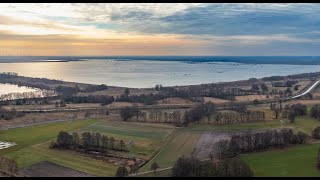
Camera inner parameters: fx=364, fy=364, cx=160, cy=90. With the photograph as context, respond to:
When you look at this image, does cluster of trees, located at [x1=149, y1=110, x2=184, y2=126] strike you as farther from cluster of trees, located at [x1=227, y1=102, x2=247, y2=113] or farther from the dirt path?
cluster of trees, located at [x1=227, y1=102, x2=247, y2=113]

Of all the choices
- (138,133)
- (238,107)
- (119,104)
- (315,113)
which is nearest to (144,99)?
(119,104)

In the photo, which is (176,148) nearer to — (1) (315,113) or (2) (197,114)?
(2) (197,114)

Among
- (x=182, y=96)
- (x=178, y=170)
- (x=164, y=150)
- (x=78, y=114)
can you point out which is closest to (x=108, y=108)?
(x=78, y=114)

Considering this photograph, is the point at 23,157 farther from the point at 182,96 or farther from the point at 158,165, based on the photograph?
the point at 182,96

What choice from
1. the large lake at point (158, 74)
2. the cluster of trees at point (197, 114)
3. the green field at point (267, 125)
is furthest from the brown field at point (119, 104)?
the large lake at point (158, 74)

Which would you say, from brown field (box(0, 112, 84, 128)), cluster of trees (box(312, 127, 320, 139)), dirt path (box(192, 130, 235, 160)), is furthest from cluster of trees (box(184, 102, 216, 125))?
brown field (box(0, 112, 84, 128))

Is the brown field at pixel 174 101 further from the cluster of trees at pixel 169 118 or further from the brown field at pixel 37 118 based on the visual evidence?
the brown field at pixel 37 118
